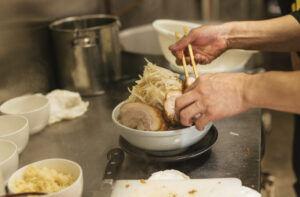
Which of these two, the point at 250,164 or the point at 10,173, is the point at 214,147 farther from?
the point at 10,173

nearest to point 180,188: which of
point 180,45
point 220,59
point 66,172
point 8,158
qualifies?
point 66,172

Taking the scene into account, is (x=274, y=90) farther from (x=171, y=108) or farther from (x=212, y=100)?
(x=171, y=108)

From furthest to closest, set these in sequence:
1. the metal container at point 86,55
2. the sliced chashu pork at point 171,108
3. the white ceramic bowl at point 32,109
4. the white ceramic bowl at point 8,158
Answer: the metal container at point 86,55 → the white ceramic bowl at point 32,109 → the sliced chashu pork at point 171,108 → the white ceramic bowl at point 8,158

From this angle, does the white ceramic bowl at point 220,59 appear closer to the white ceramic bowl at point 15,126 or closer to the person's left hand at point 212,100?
the person's left hand at point 212,100

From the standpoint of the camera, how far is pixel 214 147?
1349mm

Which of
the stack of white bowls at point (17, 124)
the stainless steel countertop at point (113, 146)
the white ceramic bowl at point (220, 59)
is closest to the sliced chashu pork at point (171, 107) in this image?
the stainless steel countertop at point (113, 146)

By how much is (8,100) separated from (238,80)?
2.97ft

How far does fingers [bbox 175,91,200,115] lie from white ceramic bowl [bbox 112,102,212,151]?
7 centimetres

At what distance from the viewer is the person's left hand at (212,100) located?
3.69ft

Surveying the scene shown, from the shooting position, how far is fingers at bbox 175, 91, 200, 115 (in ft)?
3.79

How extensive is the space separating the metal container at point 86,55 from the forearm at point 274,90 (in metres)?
0.81

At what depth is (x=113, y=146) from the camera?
1.41 m

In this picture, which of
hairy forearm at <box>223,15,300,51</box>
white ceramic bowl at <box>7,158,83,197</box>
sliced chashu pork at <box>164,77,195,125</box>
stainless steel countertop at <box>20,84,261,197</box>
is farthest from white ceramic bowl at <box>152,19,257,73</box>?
white ceramic bowl at <box>7,158,83,197</box>

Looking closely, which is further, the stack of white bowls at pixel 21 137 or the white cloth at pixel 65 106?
the white cloth at pixel 65 106
